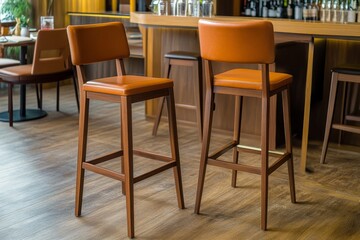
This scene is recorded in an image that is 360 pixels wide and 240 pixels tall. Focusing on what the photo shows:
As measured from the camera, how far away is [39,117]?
5.23m

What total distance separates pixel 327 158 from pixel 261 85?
1.57 metres

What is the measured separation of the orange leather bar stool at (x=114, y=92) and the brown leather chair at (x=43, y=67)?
197cm

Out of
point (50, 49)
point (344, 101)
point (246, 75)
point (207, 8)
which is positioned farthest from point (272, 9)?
point (246, 75)

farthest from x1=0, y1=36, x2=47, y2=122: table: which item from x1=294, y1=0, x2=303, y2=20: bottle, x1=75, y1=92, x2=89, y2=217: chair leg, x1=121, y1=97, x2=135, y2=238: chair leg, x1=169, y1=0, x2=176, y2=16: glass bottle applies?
x1=121, y1=97, x2=135, y2=238: chair leg

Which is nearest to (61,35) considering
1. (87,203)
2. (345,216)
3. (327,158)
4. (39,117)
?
(39,117)

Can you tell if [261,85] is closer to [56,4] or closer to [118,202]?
[118,202]

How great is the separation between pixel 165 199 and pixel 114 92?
2.79 feet

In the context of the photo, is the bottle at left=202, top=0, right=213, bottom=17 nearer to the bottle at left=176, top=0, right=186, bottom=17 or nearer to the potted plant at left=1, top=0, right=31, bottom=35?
the bottle at left=176, top=0, right=186, bottom=17

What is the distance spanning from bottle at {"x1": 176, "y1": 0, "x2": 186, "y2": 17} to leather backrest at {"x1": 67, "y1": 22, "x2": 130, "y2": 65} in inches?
62.2

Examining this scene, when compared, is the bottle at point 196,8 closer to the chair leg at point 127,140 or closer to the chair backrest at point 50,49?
the chair backrest at point 50,49

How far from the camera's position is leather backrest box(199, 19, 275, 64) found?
2.68 meters

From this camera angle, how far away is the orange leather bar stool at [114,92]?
266 centimetres

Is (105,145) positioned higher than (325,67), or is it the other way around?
(325,67)

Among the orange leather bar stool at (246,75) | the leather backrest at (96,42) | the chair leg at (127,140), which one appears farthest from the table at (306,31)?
the chair leg at (127,140)
